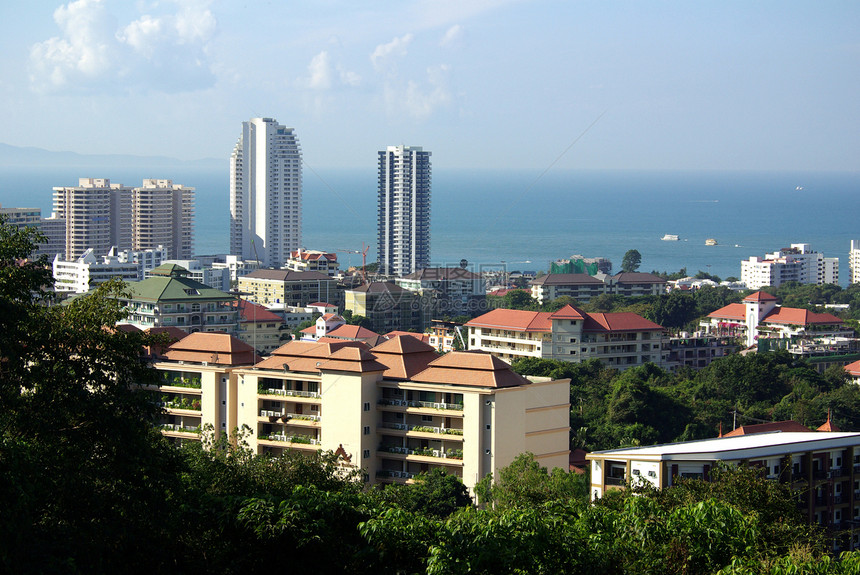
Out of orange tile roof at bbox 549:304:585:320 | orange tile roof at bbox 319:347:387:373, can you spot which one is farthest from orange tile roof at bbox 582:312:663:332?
orange tile roof at bbox 319:347:387:373

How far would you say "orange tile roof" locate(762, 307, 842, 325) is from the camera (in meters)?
32.2

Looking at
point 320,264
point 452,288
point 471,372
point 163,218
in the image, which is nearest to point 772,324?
point 452,288

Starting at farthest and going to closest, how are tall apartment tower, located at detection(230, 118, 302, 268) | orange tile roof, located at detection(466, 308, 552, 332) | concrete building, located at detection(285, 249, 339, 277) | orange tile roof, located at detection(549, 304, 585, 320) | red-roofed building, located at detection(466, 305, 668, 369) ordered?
tall apartment tower, located at detection(230, 118, 302, 268) → concrete building, located at detection(285, 249, 339, 277) → orange tile roof, located at detection(466, 308, 552, 332) → red-roofed building, located at detection(466, 305, 668, 369) → orange tile roof, located at detection(549, 304, 585, 320)

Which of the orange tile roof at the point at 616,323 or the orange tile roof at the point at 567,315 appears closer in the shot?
the orange tile roof at the point at 567,315

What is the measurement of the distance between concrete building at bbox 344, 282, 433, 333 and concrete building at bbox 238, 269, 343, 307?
4828 mm

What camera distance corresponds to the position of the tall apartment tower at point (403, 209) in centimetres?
5150

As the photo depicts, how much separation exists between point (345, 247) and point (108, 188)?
31.8m

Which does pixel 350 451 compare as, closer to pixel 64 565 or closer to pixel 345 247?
pixel 64 565

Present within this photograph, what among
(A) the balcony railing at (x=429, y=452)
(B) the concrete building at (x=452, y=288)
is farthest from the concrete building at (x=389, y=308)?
(A) the balcony railing at (x=429, y=452)

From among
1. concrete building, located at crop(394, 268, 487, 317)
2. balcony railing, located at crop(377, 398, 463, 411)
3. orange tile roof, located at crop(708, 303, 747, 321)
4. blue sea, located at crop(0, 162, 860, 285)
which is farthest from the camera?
blue sea, located at crop(0, 162, 860, 285)

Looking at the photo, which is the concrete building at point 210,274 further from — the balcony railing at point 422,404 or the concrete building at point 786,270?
the balcony railing at point 422,404

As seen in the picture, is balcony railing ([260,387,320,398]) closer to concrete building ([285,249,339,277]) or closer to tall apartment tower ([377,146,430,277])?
concrete building ([285,249,339,277])

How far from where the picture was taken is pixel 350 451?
12.6 m

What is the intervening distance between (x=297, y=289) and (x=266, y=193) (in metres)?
16.3
